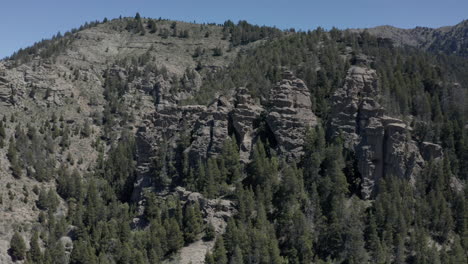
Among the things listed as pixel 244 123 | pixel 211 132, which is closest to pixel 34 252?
pixel 211 132

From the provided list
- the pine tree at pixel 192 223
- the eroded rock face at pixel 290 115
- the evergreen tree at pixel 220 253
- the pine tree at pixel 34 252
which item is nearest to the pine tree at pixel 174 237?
the pine tree at pixel 192 223

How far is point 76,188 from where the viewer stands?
12488 centimetres

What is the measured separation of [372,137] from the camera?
103625mm

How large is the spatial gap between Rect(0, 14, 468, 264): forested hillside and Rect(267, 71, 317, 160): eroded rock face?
31cm

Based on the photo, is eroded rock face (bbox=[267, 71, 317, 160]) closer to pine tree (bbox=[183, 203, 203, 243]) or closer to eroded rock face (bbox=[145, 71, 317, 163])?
eroded rock face (bbox=[145, 71, 317, 163])

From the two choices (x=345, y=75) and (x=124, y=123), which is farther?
(x=124, y=123)

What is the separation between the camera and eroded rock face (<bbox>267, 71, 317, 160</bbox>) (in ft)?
354

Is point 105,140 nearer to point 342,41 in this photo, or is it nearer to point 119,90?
point 119,90

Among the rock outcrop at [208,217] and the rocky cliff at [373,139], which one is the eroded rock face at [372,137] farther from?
the rock outcrop at [208,217]

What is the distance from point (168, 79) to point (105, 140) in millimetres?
35116

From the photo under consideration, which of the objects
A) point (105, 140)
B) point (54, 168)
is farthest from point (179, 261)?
point (105, 140)

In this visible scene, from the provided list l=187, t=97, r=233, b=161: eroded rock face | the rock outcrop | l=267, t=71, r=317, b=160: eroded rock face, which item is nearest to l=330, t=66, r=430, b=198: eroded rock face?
l=267, t=71, r=317, b=160: eroded rock face

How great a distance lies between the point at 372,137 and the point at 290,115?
17.2 m

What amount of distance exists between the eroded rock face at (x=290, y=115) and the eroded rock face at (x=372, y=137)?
6.18 metres
